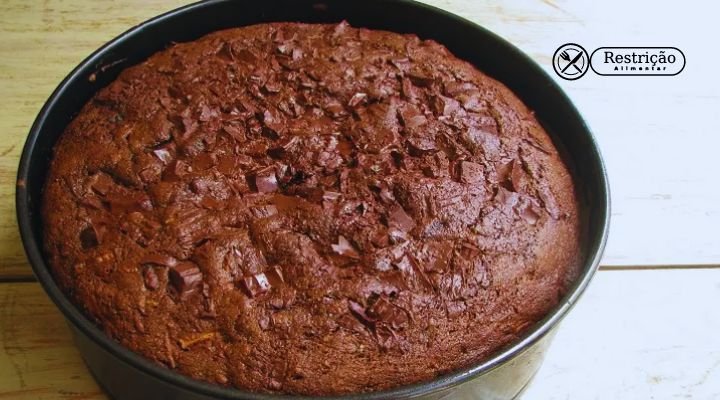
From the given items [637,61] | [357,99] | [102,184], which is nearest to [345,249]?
[357,99]

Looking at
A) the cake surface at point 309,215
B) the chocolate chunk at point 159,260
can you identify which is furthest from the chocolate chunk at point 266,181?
the chocolate chunk at point 159,260

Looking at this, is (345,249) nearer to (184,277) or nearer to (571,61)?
(184,277)

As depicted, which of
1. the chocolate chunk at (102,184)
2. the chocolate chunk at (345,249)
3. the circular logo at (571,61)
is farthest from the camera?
the circular logo at (571,61)

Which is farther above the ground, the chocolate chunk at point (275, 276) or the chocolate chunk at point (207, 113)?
the chocolate chunk at point (207, 113)

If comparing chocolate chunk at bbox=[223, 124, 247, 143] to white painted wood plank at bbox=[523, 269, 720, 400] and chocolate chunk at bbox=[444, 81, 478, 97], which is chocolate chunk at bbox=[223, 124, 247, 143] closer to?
chocolate chunk at bbox=[444, 81, 478, 97]

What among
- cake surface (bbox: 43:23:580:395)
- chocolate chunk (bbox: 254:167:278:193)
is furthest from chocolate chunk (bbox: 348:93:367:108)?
chocolate chunk (bbox: 254:167:278:193)

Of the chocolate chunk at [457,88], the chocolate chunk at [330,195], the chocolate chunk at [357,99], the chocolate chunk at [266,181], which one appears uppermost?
the chocolate chunk at [457,88]

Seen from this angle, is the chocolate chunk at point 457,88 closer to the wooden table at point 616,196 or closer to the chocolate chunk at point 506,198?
the chocolate chunk at point 506,198
